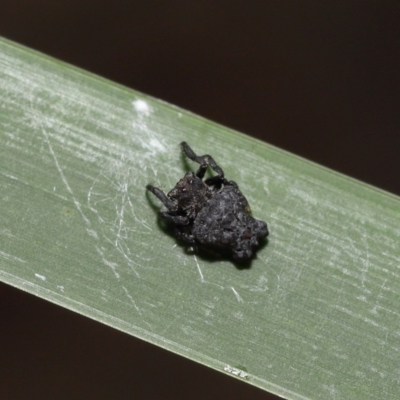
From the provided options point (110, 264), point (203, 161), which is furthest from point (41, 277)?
point (203, 161)

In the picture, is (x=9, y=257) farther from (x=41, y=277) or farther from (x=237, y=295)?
(x=237, y=295)

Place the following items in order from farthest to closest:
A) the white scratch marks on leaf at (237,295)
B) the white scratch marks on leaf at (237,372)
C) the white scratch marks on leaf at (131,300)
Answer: the white scratch marks on leaf at (237,295), the white scratch marks on leaf at (131,300), the white scratch marks on leaf at (237,372)

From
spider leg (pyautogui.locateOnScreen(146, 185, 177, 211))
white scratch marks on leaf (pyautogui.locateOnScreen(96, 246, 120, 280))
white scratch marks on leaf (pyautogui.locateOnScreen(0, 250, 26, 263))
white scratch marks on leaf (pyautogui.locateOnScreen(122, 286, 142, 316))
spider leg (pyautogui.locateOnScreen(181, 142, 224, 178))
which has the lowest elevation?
white scratch marks on leaf (pyautogui.locateOnScreen(0, 250, 26, 263))

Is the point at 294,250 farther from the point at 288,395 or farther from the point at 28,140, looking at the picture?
the point at 28,140

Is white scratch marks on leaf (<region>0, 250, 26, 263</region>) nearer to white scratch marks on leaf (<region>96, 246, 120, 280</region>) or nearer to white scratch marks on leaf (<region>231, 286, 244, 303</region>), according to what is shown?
white scratch marks on leaf (<region>96, 246, 120, 280</region>)

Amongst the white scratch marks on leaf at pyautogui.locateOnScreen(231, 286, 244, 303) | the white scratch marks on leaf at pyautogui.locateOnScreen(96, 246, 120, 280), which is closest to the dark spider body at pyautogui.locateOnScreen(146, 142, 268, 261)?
the white scratch marks on leaf at pyautogui.locateOnScreen(231, 286, 244, 303)

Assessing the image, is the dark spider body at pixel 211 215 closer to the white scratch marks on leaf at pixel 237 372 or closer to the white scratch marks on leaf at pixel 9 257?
the white scratch marks on leaf at pixel 237 372

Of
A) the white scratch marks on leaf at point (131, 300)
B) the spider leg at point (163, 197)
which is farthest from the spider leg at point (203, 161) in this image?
the white scratch marks on leaf at point (131, 300)

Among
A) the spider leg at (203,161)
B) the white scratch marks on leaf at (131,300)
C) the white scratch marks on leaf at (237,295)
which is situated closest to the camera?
the white scratch marks on leaf at (131,300)
